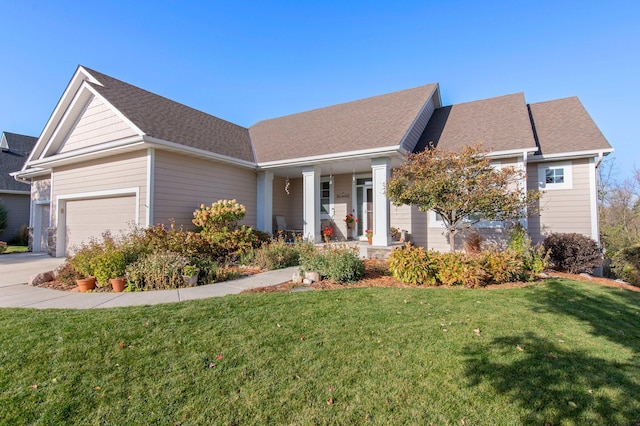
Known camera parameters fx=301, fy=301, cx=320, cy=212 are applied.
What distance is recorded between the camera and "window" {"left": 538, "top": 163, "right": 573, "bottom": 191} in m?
9.12

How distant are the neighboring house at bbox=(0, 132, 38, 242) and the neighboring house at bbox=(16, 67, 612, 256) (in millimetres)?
6113

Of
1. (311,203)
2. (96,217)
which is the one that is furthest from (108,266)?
(311,203)

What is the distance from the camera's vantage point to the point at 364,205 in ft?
39.4

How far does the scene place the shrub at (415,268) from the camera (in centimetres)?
616

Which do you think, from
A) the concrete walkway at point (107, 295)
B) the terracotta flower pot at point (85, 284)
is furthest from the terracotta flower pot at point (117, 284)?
the terracotta flower pot at point (85, 284)

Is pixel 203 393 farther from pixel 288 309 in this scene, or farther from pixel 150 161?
pixel 150 161

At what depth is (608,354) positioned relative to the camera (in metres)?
3.21

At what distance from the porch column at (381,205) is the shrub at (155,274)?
18.0 feet

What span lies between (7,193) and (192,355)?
68.9 feet

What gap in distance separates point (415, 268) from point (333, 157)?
4.84m

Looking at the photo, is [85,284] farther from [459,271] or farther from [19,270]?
[459,271]

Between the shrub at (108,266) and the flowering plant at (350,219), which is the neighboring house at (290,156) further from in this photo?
the shrub at (108,266)

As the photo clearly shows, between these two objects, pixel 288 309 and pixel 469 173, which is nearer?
pixel 288 309

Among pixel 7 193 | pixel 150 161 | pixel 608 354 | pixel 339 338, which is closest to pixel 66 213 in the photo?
pixel 150 161
